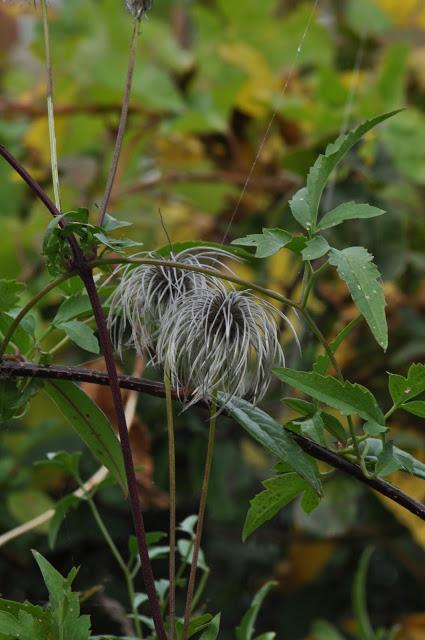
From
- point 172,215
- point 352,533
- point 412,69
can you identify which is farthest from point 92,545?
point 412,69

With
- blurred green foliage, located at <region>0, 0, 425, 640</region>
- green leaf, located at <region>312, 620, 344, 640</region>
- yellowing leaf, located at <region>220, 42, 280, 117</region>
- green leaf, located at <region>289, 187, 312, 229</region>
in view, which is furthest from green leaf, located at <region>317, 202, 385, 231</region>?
yellowing leaf, located at <region>220, 42, 280, 117</region>

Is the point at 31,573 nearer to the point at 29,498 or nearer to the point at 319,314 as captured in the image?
the point at 29,498

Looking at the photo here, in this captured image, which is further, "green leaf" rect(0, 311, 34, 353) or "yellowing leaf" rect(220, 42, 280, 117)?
"yellowing leaf" rect(220, 42, 280, 117)

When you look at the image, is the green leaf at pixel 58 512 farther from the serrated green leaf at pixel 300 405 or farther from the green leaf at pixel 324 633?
the green leaf at pixel 324 633

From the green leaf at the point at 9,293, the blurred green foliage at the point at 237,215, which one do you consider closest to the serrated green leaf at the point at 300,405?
the green leaf at the point at 9,293

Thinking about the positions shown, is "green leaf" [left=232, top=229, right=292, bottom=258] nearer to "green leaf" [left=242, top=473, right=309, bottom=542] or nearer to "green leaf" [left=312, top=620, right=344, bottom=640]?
"green leaf" [left=242, top=473, right=309, bottom=542]

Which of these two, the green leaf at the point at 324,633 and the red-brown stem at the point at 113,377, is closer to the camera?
the red-brown stem at the point at 113,377

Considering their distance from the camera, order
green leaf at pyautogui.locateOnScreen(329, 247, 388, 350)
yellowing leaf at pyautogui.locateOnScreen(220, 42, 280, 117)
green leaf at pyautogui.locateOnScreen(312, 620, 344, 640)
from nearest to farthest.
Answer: green leaf at pyautogui.locateOnScreen(329, 247, 388, 350) < green leaf at pyautogui.locateOnScreen(312, 620, 344, 640) < yellowing leaf at pyautogui.locateOnScreen(220, 42, 280, 117)
